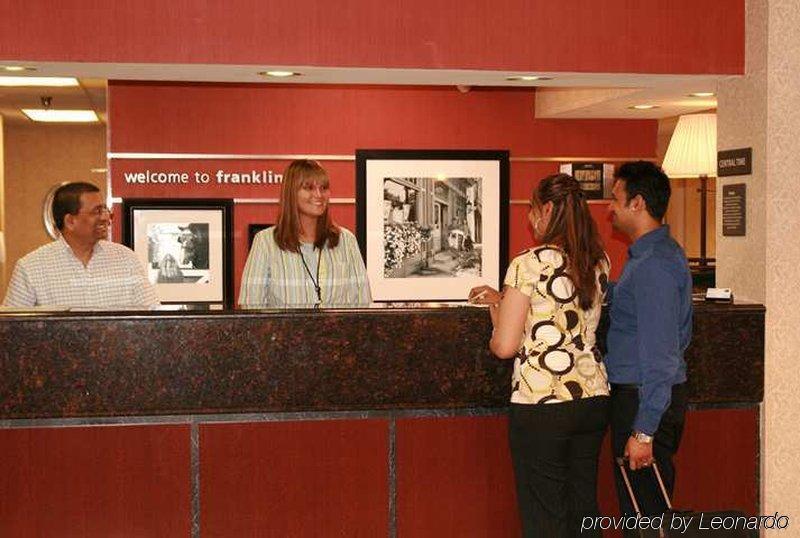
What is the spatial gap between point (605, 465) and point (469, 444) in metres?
0.56

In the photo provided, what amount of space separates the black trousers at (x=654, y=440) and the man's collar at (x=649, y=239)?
460mm

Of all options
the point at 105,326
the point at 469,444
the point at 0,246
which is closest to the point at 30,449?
the point at 105,326

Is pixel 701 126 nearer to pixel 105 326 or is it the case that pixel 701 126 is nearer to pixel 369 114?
pixel 369 114

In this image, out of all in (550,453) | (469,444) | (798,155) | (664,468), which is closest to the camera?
(550,453)

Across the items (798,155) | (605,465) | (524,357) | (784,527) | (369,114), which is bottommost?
(784,527)

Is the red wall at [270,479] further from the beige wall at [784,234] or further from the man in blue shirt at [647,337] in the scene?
the beige wall at [784,234]

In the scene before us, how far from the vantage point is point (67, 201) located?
4688mm

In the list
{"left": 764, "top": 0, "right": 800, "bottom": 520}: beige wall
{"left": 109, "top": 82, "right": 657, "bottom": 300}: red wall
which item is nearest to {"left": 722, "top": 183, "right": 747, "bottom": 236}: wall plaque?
{"left": 764, "top": 0, "right": 800, "bottom": 520}: beige wall

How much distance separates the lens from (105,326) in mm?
3885

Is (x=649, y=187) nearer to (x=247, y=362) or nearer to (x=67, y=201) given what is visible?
(x=247, y=362)

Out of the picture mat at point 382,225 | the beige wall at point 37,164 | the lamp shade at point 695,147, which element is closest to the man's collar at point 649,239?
the lamp shade at point 695,147

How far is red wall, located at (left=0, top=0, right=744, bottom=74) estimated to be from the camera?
4.28 m

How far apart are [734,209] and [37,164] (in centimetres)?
1282

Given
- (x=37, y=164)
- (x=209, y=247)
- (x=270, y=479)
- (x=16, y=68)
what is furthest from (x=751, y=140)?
(x=37, y=164)
